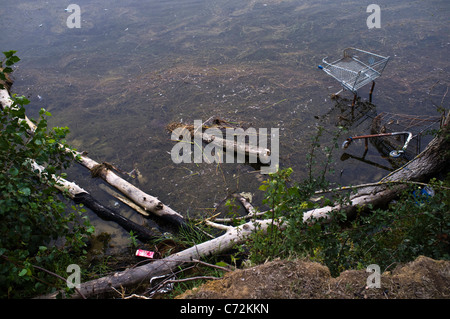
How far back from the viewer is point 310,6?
10.7 metres

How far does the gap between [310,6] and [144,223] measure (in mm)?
8985

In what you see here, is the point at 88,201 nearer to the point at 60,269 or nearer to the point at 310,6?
the point at 60,269

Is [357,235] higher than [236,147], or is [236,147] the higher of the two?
[357,235]

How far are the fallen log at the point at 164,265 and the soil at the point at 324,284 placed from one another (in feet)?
2.65

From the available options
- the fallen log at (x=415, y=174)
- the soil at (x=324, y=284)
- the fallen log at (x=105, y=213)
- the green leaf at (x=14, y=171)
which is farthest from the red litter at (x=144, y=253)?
the fallen log at (x=415, y=174)

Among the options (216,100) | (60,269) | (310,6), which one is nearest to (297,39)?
(310,6)

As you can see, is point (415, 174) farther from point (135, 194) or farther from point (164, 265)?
point (135, 194)

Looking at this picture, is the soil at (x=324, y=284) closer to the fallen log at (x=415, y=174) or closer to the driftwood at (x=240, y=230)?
the driftwood at (x=240, y=230)

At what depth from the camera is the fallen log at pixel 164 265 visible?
3.56m

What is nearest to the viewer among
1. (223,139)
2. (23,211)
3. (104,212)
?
(23,211)

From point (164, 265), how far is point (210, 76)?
17.9 ft

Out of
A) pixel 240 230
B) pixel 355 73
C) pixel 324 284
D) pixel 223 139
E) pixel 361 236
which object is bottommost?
pixel 240 230

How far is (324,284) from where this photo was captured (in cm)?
255

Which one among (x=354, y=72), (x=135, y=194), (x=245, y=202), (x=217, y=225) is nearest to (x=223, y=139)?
(x=245, y=202)
